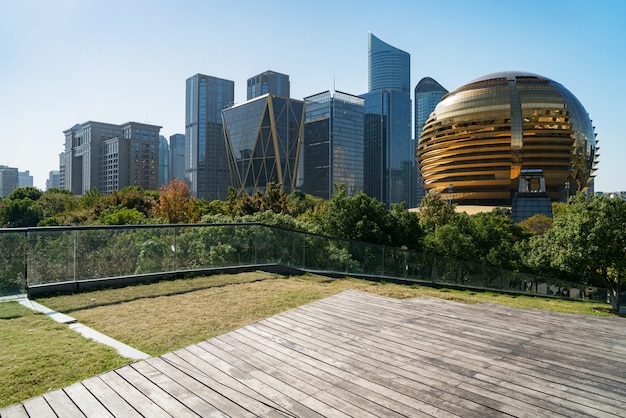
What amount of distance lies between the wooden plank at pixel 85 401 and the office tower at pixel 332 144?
133 m

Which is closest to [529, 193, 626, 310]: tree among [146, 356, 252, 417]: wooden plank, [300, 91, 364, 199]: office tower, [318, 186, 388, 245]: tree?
[318, 186, 388, 245]: tree

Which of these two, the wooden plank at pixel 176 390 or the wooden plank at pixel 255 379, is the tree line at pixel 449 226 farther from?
the wooden plank at pixel 176 390

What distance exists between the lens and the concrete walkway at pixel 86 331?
524 centimetres

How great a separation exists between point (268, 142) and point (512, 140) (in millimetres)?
68893

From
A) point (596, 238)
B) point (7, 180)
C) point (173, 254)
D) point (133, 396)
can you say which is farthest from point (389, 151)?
point (7, 180)

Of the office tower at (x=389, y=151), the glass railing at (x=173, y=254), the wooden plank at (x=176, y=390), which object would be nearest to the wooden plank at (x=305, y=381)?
the wooden plank at (x=176, y=390)

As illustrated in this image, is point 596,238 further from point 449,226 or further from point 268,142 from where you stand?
point 268,142

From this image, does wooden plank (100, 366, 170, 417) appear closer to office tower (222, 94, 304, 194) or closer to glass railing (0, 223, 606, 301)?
glass railing (0, 223, 606, 301)

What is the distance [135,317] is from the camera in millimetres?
7074

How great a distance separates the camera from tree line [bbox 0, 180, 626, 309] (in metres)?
17.2

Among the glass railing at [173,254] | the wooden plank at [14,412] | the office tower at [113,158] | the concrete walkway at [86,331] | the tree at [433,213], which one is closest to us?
the wooden plank at [14,412]

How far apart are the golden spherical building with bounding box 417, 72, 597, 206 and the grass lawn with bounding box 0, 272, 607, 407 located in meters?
67.4

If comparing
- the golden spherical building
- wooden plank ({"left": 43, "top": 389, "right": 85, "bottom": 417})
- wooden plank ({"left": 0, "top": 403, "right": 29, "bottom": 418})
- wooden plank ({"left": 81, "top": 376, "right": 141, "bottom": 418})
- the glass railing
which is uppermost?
the golden spherical building

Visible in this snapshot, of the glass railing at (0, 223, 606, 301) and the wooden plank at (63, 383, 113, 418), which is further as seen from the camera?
the glass railing at (0, 223, 606, 301)
